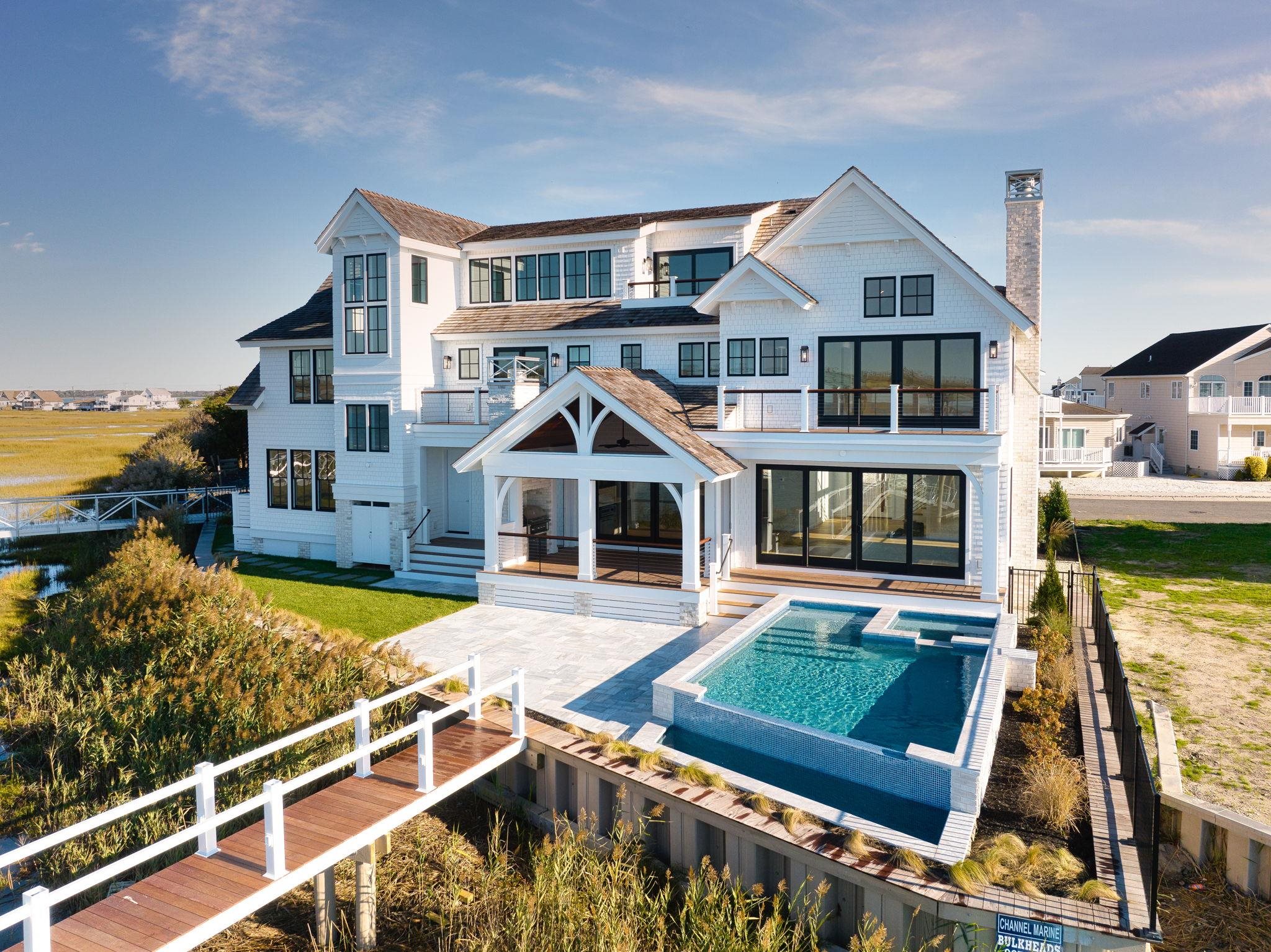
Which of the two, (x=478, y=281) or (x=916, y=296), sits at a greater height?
(x=478, y=281)

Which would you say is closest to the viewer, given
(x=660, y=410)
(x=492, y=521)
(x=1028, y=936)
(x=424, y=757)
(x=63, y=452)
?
(x=1028, y=936)

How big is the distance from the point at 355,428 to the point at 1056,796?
20073 millimetres

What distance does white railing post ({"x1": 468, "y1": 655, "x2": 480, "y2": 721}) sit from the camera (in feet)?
34.1

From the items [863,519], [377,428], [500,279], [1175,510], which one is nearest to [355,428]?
[377,428]

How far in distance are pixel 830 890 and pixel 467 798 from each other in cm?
495

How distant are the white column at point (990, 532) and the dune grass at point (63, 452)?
3730cm

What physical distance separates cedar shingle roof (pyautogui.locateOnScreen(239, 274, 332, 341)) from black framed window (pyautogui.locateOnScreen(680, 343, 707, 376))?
10.5 m

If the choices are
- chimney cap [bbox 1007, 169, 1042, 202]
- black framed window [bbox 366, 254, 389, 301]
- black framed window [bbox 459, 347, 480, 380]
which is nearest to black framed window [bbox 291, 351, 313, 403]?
black framed window [bbox 366, 254, 389, 301]

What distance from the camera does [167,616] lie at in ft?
48.3

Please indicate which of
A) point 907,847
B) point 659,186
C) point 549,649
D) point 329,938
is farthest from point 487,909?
point 659,186

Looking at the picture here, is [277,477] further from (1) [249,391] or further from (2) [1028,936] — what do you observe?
(2) [1028,936]

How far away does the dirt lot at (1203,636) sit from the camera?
11.0 m

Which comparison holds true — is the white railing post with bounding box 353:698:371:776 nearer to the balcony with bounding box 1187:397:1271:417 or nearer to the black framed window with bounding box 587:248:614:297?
the black framed window with bounding box 587:248:614:297

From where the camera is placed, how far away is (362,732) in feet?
29.5
